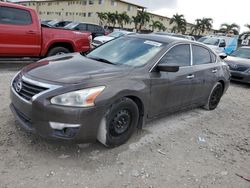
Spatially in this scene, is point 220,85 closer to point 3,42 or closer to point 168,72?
point 168,72

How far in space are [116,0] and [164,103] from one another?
51.7 m

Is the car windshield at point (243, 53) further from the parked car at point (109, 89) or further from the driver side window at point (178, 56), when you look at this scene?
the driver side window at point (178, 56)

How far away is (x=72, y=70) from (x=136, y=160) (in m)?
1.50

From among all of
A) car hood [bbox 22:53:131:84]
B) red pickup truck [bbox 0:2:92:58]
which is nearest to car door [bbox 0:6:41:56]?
red pickup truck [bbox 0:2:92:58]

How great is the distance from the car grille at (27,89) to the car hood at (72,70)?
5.3 inches

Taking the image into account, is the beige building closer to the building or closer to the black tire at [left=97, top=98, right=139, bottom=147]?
the building

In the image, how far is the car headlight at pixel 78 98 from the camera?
304cm

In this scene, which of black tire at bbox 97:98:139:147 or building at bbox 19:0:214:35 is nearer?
black tire at bbox 97:98:139:147

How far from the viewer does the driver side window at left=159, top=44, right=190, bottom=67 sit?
14.0 feet

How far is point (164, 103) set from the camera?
4281 millimetres

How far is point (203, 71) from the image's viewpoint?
5152 mm

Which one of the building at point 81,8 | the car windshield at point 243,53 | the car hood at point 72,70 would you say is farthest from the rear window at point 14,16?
the building at point 81,8

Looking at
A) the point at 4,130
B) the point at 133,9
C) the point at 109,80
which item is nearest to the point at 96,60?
the point at 109,80

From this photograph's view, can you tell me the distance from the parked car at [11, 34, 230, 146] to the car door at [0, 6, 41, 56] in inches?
150
